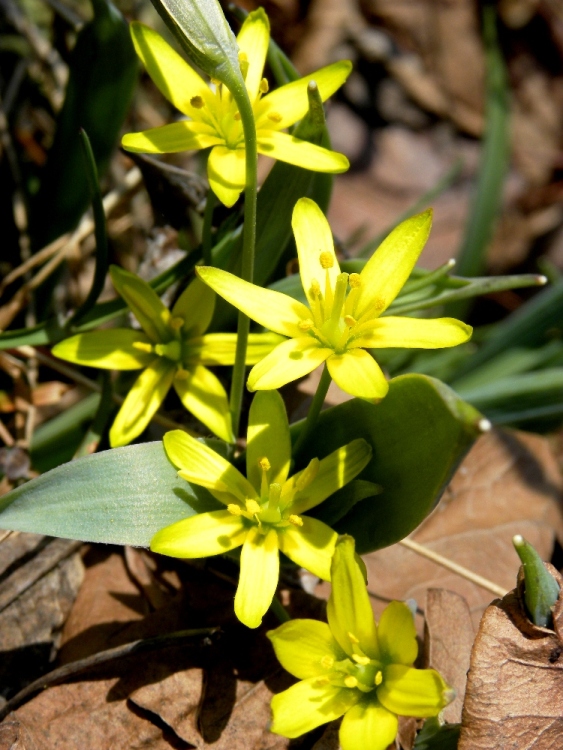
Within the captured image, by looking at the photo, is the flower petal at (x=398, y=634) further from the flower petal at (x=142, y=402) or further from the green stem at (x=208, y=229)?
the green stem at (x=208, y=229)

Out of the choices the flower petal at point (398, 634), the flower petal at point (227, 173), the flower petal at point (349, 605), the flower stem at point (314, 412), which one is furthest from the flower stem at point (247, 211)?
the flower petal at point (398, 634)

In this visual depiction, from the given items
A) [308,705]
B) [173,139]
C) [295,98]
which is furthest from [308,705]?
[295,98]

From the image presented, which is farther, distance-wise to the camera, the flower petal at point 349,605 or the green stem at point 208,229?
the green stem at point 208,229

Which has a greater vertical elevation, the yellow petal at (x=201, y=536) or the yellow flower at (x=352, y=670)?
the yellow petal at (x=201, y=536)

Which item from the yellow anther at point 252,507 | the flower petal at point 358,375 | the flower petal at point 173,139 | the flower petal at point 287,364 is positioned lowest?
the yellow anther at point 252,507

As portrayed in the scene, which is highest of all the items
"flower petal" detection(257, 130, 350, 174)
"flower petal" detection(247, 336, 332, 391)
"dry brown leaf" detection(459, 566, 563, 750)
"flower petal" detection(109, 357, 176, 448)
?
"flower petal" detection(257, 130, 350, 174)

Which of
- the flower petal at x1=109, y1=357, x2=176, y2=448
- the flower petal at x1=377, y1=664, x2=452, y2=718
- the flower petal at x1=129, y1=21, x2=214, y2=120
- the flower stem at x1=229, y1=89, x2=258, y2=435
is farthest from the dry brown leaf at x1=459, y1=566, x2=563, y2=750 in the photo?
the flower petal at x1=129, y1=21, x2=214, y2=120

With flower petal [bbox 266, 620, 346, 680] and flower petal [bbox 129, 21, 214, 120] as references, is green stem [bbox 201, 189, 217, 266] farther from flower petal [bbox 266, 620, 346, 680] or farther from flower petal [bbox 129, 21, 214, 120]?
flower petal [bbox 266, 620, 346, 680]
